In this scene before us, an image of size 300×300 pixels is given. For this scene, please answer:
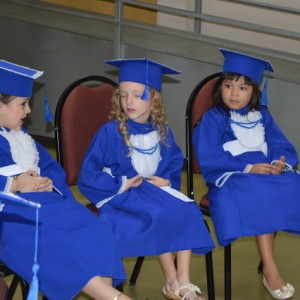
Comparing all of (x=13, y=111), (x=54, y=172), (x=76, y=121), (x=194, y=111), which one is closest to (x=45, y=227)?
(x=54, y=172)

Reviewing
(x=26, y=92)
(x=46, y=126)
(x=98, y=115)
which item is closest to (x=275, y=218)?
(x=98, y=115)

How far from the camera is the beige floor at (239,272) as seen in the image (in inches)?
162

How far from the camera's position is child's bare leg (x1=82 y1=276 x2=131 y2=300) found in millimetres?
3246

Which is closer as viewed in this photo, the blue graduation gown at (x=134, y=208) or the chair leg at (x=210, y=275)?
the blue graduation gown at (x=134, y=208)

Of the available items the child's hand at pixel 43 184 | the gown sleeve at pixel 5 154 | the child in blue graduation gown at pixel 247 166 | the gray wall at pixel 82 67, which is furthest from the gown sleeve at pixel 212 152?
the gray wall at pixel 82 67

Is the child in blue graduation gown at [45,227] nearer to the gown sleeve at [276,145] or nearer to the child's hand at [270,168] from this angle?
the child's hand at [270,168]

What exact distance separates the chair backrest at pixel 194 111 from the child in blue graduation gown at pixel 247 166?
0.12ft

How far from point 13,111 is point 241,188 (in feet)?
3.55

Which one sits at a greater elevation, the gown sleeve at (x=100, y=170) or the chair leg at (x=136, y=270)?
the gown sleeve at (x=100, y=170)

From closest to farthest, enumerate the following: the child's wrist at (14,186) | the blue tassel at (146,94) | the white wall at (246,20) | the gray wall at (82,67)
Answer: the child's wrist at (14,186) < the blue tassel at (146,94) < the gray wall at (82,67) < the white wall at (246,20)

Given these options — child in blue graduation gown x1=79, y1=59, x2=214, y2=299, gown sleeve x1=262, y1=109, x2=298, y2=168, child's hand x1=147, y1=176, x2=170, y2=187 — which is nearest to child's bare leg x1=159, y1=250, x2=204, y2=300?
child in blue graduation gown x1=79, y1=59, x2=214, y2=299

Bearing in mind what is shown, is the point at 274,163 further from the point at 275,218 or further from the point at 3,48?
the point at 3,48

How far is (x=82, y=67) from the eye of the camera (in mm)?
6406

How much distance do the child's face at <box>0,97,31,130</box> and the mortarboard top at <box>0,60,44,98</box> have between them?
3cm
